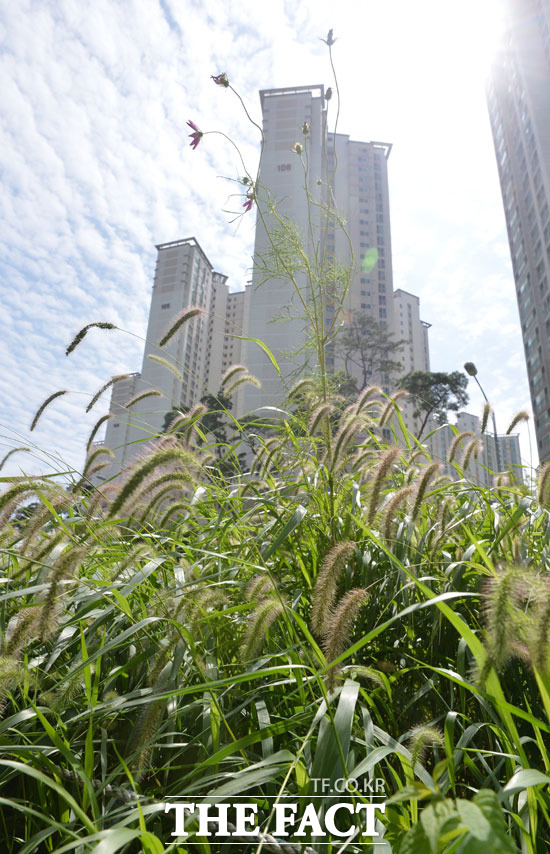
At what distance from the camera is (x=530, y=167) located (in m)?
37.9

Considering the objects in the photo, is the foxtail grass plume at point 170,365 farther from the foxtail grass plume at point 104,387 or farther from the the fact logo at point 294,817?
the the fact logo at point 294,817

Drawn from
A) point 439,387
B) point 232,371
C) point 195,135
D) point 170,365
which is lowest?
point 170,365

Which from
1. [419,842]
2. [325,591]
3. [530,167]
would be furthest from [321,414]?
[530,167]

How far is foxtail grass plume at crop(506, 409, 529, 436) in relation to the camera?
2.38m

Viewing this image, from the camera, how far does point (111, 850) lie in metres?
0.60

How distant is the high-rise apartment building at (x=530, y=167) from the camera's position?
35.7m

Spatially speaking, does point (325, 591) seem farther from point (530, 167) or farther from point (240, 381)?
point (530, 167)

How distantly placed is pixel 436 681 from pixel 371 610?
0.22 meters

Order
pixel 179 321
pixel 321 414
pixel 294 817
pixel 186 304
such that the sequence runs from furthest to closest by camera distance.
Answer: pixel 186 304
pixel 179 321
pixel 321 414
pixel 294 817

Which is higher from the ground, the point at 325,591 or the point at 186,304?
the point at 186,304

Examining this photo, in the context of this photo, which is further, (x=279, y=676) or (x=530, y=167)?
(x=530, y=167)

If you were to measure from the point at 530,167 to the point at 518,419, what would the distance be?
146 ft

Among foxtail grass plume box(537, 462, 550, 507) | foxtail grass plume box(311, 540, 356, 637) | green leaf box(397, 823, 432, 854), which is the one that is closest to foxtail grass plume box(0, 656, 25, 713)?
foxtail grass plume box(311, 540, 356, 637)

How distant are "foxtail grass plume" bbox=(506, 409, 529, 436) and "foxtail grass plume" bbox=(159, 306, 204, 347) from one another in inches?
60.8
